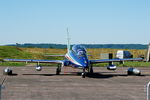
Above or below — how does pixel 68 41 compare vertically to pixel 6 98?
above

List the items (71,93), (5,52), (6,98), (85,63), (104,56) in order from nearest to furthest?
(6,98), (71,93), (85,63), (104,56), (5,52)

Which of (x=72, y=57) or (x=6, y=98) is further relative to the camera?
(x=72, y=57)

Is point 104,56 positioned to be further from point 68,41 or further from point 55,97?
point 55,97

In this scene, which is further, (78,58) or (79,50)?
(79,50)

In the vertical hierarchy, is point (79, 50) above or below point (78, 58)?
above

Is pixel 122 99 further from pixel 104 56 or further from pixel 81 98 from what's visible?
pixel 104 56

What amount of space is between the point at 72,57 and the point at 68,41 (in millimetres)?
10959

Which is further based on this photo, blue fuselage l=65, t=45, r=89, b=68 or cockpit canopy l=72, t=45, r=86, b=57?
cockpit canopy l=72, t=45, r=86, b=57

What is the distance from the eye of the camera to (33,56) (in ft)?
300

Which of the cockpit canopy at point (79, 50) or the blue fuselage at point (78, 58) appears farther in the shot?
the cockpit canopy at point (79, 50)

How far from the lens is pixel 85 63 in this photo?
3284cm

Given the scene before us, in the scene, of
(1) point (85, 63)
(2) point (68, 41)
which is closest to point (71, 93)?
(1) point (85, 63)

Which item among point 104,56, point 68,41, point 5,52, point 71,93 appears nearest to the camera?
point 71,93

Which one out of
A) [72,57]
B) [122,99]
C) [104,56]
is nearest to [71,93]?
[122,99]
